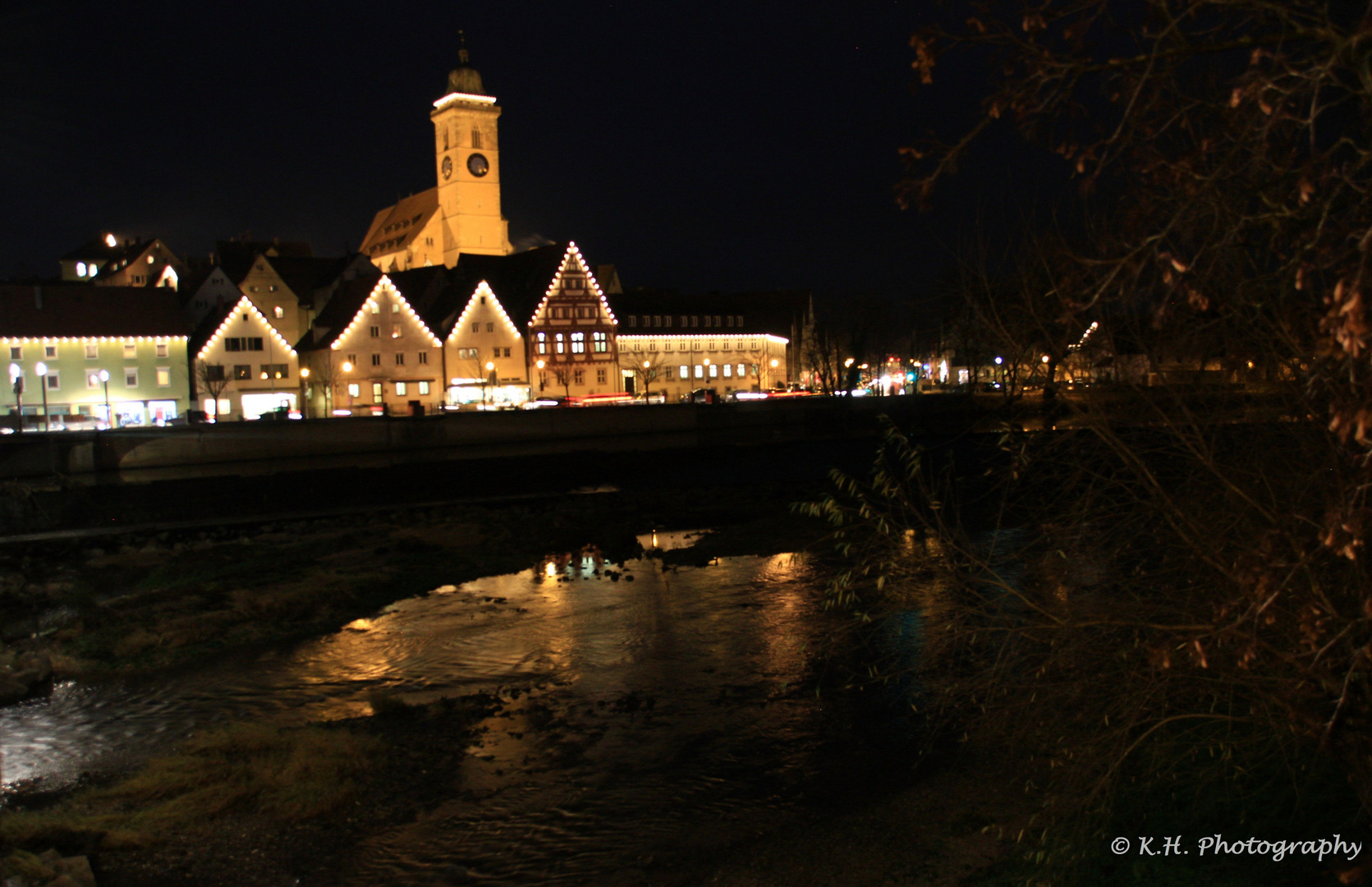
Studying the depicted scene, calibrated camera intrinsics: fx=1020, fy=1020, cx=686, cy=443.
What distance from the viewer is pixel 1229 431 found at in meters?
7.62

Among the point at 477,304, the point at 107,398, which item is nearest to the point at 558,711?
the point at 107,398

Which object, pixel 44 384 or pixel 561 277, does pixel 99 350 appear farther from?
pixel 561 277

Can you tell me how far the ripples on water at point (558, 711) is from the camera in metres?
10.1

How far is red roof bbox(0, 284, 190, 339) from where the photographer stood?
220 ft

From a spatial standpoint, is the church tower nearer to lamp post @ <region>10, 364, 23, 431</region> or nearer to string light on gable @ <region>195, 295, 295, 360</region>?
string light on gable @ <region>195, 295, 295, 360</region>

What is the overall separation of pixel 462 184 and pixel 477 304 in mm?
43890

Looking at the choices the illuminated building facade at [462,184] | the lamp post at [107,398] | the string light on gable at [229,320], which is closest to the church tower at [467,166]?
the illuminated building facade at [462,184]

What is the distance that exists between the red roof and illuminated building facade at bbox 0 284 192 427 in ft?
0.18

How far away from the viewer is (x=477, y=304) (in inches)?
3017

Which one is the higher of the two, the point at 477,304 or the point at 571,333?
the point at 477,304

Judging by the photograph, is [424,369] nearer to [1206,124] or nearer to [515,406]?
[515,406]

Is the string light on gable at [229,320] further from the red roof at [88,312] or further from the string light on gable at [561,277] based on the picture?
the string light on gable at [561,277]

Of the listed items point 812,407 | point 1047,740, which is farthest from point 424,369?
point 1047,740

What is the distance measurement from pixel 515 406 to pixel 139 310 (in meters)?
26.7
